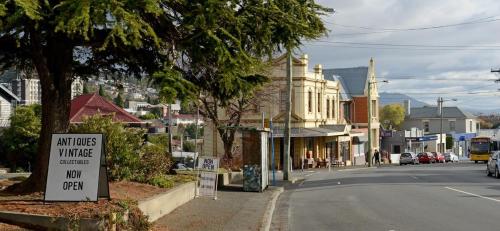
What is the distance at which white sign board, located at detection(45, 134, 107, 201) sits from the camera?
11.4m

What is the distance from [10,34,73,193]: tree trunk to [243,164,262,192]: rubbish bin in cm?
1012

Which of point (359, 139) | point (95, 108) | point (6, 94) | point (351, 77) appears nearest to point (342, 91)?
point (351, 77)

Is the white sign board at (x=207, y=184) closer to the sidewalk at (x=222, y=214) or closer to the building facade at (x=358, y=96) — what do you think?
the sidewalk at (x=222, y=214)

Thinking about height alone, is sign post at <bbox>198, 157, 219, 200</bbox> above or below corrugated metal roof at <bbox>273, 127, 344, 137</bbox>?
below

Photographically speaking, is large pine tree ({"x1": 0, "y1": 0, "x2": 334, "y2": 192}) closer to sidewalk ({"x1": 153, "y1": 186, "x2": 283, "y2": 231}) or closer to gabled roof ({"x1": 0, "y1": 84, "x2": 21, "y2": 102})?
sidewalk ({"x1": 153, "y1": 186, "x2": 283, "y2": 231})

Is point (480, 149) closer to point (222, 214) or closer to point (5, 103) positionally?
point (5, 103)

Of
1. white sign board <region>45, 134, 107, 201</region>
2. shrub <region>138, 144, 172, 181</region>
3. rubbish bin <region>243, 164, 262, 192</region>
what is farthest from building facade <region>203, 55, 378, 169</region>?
white sign board <region>45, 134, 107, 201</region>

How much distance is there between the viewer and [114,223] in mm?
9602

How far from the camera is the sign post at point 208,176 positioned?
18.4 m

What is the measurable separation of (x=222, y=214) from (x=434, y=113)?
10595cm

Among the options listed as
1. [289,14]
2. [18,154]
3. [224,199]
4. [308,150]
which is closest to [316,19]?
[289,14]

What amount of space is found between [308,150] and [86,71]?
41.2 metres

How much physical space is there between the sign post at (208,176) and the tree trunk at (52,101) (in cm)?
599

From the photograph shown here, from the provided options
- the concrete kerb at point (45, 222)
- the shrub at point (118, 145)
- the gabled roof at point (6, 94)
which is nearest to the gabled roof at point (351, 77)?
the gabled roof at point (6, 94)
